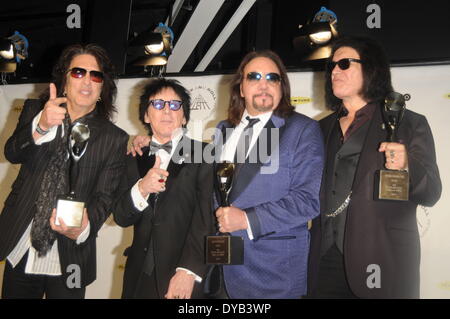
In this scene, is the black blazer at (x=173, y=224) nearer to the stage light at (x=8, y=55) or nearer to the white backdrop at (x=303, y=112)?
the white backdrop at (x=303, y=112)

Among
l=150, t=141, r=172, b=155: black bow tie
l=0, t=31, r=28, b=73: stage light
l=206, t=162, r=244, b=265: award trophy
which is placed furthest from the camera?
l=0, t=31, r=28, b=73: stage light

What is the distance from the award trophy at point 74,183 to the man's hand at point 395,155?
173 centimetres

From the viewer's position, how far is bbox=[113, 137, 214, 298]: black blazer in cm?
261

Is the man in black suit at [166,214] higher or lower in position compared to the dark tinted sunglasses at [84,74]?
lower

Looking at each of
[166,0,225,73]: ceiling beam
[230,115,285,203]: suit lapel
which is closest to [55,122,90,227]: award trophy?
[230,115,285,203]: suit lapel

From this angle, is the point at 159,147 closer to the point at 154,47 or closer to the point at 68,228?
the point at 68,228

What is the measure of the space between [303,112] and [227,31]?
446 centimetres

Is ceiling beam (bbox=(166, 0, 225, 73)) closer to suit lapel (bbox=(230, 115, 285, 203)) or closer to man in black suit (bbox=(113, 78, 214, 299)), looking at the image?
man in black suit (bbox=(113, 78, 214, 299))

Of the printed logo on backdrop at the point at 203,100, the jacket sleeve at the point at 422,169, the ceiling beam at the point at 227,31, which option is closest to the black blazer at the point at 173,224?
the jacket sleeve at the point at 422,169

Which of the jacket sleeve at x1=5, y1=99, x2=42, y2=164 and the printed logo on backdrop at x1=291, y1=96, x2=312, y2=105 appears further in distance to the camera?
the printed logo on backdrop at x1=291, y1=96, x2=312, y2=105

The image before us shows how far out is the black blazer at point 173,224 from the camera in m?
2.61

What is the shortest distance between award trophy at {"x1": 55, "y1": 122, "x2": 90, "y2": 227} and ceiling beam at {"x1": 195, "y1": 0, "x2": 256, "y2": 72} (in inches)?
200

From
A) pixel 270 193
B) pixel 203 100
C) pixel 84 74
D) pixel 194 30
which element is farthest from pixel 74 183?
pixel 194 30

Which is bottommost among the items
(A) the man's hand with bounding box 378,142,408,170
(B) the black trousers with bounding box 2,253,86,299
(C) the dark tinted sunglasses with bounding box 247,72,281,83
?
(B) the black trousers with bounding box 2,253,86,299
